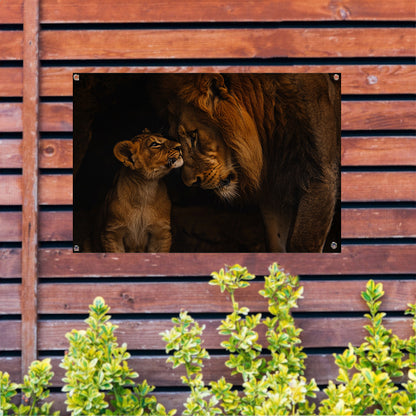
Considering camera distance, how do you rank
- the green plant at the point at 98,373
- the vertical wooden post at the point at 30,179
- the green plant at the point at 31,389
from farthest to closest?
the vertical wooden post at the point at 30,179, the green plant at the point at 31,389, the green plant at the point at 98,373

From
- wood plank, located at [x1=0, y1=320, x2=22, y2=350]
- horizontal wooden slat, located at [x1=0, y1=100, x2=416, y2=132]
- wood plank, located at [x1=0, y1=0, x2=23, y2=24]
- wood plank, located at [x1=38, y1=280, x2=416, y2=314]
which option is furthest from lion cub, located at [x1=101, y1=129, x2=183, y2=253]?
wood plank, located at [x1=0, y1=0, x2=23, y2=24]

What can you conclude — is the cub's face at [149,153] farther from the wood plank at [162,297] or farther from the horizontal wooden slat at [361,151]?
the wood plank at [162,297]

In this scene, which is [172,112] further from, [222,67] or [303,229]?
[303,229]

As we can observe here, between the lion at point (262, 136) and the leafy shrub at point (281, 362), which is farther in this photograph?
the lion at point (262, 136)

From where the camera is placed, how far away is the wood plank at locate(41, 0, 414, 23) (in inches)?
106

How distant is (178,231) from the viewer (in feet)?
8.79

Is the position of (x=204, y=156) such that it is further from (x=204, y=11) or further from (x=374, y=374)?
(x=374, y=374)

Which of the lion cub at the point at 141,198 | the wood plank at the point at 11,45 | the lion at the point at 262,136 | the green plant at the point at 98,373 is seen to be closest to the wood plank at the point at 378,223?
the lion at the point at 262,136

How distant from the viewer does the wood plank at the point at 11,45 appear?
2.71m

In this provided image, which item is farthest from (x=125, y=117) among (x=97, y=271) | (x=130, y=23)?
(x=97, y=271)

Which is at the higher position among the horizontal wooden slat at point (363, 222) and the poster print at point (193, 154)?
the poster print at point (193, 154)

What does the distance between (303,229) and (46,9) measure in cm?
195

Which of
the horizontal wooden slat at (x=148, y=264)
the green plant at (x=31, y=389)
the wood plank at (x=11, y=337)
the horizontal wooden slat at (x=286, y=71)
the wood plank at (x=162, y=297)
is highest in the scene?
the horizontal wooden slat at (x=286, y=71)

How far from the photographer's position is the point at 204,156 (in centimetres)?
269
